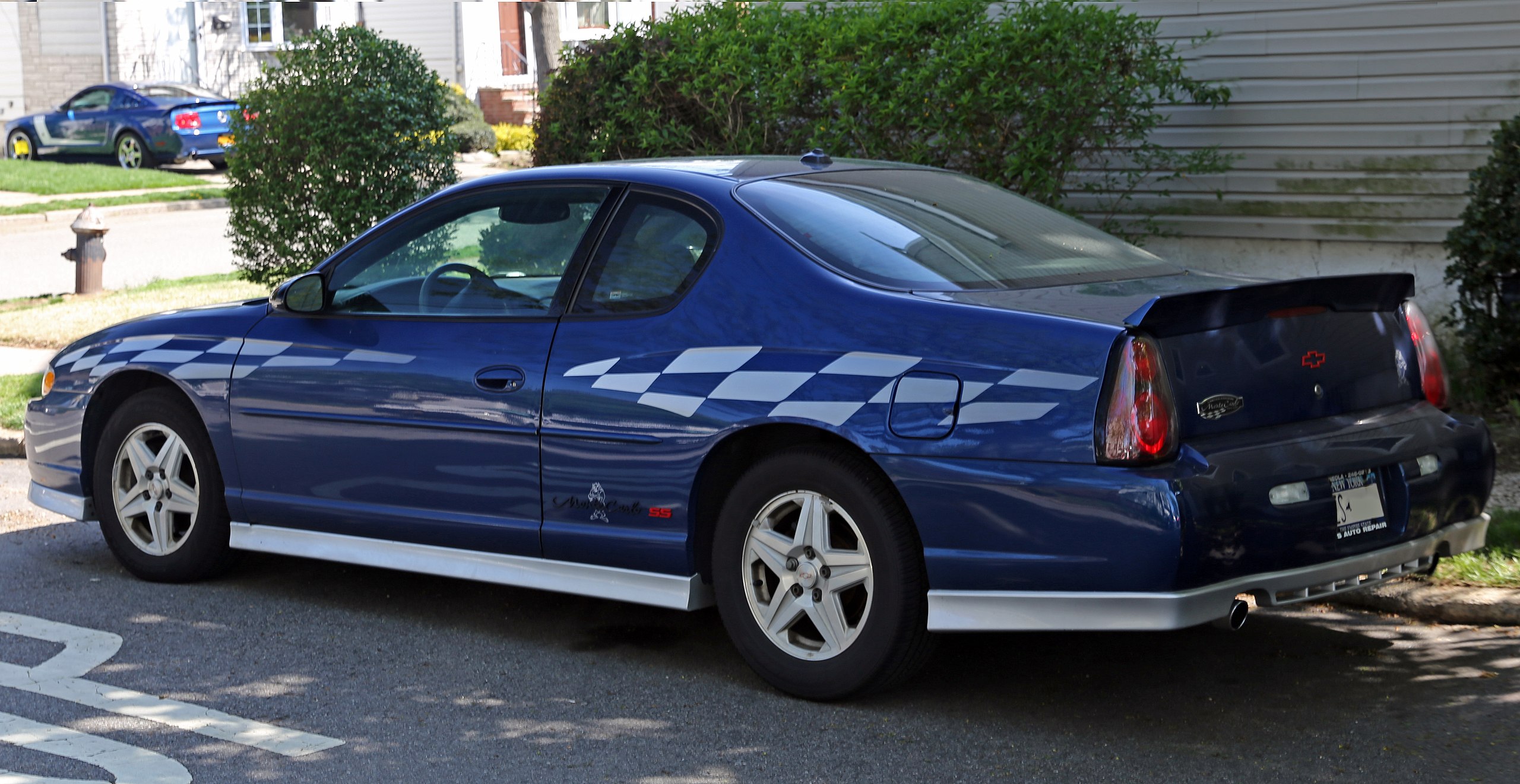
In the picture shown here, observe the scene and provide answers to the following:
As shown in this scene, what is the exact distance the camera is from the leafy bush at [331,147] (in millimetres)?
10312

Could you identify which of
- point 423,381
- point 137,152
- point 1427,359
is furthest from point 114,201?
point 1427,359

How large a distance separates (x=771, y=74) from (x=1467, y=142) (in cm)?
386

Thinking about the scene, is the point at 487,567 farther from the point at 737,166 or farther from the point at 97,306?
the point at 97,306

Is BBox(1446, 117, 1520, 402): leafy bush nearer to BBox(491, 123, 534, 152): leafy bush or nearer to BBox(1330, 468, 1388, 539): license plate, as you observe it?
BBox(1330, 468, 1388, 539): license plate

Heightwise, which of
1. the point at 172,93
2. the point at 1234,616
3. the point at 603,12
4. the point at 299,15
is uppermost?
the point at 603,12

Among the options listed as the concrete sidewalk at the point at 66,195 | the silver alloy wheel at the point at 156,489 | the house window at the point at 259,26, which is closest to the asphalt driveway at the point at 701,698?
the silver alloy wheel at the point at 156,489

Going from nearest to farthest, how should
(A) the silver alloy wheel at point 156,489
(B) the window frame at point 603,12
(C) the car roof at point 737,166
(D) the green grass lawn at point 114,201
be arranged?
(C) the car roof at point 737,166, (A) the silver alloy wheel at point 156,489, (D) the green grass lawn at point 114,201, (B) the window frame at point 603,12

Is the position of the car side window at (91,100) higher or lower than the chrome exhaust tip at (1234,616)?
higher

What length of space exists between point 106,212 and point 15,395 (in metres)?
12.2

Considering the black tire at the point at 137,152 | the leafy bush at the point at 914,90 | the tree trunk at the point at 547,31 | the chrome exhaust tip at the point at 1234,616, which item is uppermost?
the tree trunk at the point at 547,31

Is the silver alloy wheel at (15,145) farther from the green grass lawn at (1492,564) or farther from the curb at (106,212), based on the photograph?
the green grass lawn at (1492,564)

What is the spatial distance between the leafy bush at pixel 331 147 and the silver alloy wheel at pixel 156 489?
4393 millimetres

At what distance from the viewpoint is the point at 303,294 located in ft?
18.4

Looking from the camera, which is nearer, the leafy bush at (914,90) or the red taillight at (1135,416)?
the red taillight at (1135,416)
